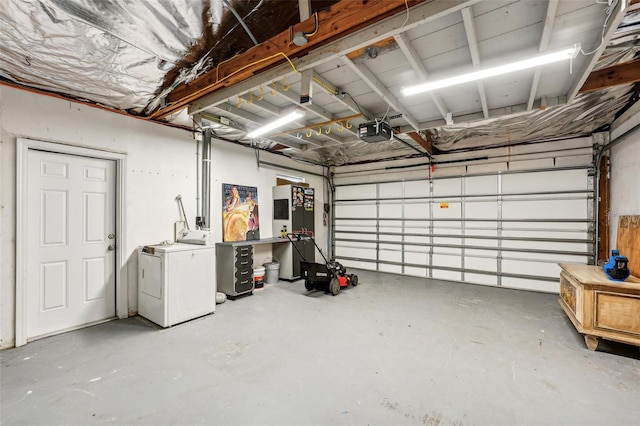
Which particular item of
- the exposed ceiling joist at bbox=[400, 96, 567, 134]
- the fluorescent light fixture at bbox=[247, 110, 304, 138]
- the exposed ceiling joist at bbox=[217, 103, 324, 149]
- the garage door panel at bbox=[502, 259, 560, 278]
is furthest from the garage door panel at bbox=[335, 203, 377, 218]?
the fluorescent light fixture at bbox=[247, 110, 304, 138]

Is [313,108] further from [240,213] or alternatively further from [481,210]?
[481,210]

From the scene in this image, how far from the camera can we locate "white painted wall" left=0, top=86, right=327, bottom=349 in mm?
2762

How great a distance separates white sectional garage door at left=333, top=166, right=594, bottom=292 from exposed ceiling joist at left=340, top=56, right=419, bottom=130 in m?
2.67

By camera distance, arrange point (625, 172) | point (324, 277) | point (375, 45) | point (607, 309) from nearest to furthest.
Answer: point (375, 45)
point (607, 309)
point (625, 172)
point (324, 277)

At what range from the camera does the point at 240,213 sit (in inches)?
204

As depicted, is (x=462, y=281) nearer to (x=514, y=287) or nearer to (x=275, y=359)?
(x=514, y=287)

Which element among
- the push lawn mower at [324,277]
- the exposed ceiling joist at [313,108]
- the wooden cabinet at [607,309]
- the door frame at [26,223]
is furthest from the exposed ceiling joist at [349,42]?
the wooden cabinet at [607,309]

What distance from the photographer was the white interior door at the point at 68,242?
9.75ft

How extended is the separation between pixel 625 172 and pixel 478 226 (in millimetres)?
2175

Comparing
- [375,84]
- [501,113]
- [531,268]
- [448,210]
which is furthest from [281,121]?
[531,268]

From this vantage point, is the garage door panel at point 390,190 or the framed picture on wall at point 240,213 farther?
the garage door panel at point 390,190

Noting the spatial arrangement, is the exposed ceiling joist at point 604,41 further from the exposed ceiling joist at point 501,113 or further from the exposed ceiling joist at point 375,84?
the exposed ceiling joist at point 375,84

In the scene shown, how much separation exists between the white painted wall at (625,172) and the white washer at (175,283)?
5721 mm

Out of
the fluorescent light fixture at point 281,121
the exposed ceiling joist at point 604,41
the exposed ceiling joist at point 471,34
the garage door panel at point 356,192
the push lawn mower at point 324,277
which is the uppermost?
the exposed ceiling joist at point 471,34
